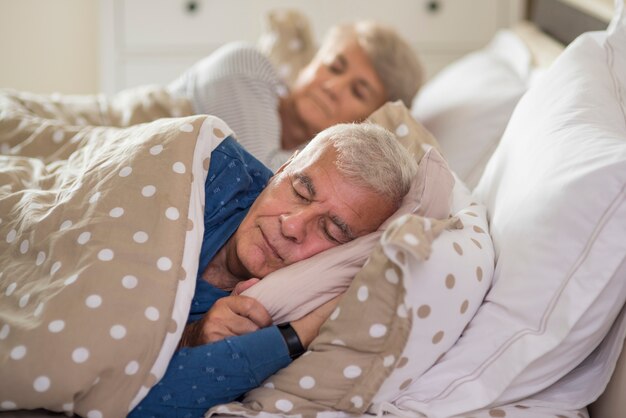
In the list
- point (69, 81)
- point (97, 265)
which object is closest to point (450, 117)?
point (97, 265)

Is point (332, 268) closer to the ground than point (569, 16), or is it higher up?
closer to the ground

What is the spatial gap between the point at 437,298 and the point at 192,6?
2233 mm

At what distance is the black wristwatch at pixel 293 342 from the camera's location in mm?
1082

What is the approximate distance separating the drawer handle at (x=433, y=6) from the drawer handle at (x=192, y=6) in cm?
92

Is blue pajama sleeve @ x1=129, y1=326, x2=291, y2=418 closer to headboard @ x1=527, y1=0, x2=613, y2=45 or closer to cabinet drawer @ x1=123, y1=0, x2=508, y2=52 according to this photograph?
headboard @ x1=527, y1=0, x2=613, y2=45

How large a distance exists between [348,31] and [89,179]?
1.30 m

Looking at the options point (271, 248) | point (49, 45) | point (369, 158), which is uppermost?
point (369, 158)

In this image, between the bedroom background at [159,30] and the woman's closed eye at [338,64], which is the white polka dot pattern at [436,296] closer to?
the woman's closed eye at [338,64]

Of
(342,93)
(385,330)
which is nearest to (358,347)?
(385,330)

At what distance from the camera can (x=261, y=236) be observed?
119 centimetres

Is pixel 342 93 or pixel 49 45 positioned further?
pixel 49 45

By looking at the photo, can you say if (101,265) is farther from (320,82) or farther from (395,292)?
(320,82)

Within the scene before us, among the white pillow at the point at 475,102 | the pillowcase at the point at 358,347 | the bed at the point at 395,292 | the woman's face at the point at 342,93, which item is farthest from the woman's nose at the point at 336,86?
the pillowcase at the point at 358,347

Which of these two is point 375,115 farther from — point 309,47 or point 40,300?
point 309,47
